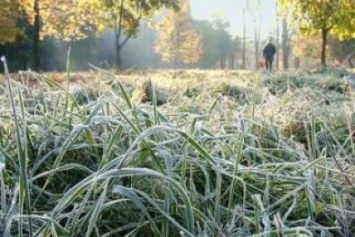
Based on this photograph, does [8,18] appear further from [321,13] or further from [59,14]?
[321,13]

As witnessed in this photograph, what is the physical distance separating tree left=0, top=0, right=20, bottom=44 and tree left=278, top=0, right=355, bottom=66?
32.4 feet

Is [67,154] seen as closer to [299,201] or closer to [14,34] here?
[299,201]

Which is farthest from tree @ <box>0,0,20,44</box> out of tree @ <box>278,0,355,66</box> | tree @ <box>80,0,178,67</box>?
tree @ <box>278,0,355,66</box>

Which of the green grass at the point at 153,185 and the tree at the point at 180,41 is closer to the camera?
the green grass at the point at 153,185

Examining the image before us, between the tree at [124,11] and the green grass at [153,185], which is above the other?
the tree at [124,11]

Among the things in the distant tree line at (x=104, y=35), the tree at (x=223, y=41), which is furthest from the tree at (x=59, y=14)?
the tree at (x=223, y=41)

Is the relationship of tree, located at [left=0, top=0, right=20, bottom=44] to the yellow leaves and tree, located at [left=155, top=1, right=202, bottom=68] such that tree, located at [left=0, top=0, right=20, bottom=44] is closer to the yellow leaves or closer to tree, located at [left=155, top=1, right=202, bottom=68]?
the yellow leaves

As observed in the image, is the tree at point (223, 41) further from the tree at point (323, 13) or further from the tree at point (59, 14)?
the tree at point (59, 14)

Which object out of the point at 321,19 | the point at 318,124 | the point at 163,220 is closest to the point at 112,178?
the point at 163,220

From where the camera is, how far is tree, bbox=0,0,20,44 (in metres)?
19.2

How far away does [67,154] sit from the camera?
42.0 inches

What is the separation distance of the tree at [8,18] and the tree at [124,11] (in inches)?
110

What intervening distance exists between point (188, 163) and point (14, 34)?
796 inches

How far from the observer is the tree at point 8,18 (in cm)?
1925
